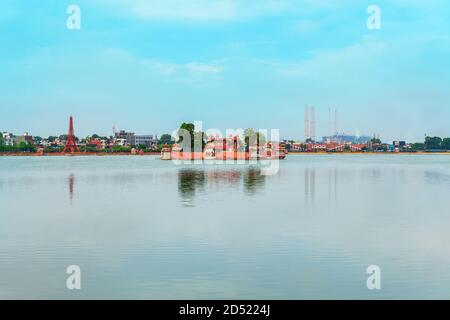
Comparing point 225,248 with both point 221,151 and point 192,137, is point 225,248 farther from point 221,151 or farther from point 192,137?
point 221,151

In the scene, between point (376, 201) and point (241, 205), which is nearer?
point (241, 205)

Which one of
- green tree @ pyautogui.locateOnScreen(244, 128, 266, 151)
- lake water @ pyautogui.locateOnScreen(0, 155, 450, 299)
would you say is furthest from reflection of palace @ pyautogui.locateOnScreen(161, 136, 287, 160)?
lake water @ pyautogui.locateOnScreen(0, 155, 450, 299)

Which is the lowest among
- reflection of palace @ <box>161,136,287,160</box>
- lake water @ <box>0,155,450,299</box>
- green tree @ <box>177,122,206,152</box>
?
lake water @ <box>0,155,450,299</box>

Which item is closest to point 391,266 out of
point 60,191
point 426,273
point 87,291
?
point 426,273

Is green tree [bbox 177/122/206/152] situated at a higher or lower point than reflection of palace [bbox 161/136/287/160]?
higher

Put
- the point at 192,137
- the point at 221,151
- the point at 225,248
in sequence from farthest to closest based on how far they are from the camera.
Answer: the point at 221,151
the point at 192,137
the point at 225,248

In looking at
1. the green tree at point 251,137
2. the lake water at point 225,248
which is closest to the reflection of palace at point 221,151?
the green tree at point 251,137

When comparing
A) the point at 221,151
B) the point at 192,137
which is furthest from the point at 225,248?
the point at 221,151

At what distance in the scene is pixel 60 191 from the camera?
133ft

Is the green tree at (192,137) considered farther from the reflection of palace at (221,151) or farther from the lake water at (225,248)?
the lake water at (225,248)

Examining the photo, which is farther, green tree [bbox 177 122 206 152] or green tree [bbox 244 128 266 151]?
green tree [bbox 244 128 266 151]

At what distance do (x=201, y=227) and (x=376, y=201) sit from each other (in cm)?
1520

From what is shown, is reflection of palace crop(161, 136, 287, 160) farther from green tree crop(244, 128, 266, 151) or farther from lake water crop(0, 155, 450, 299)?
lake water crop(0, 155, 450, 299)
